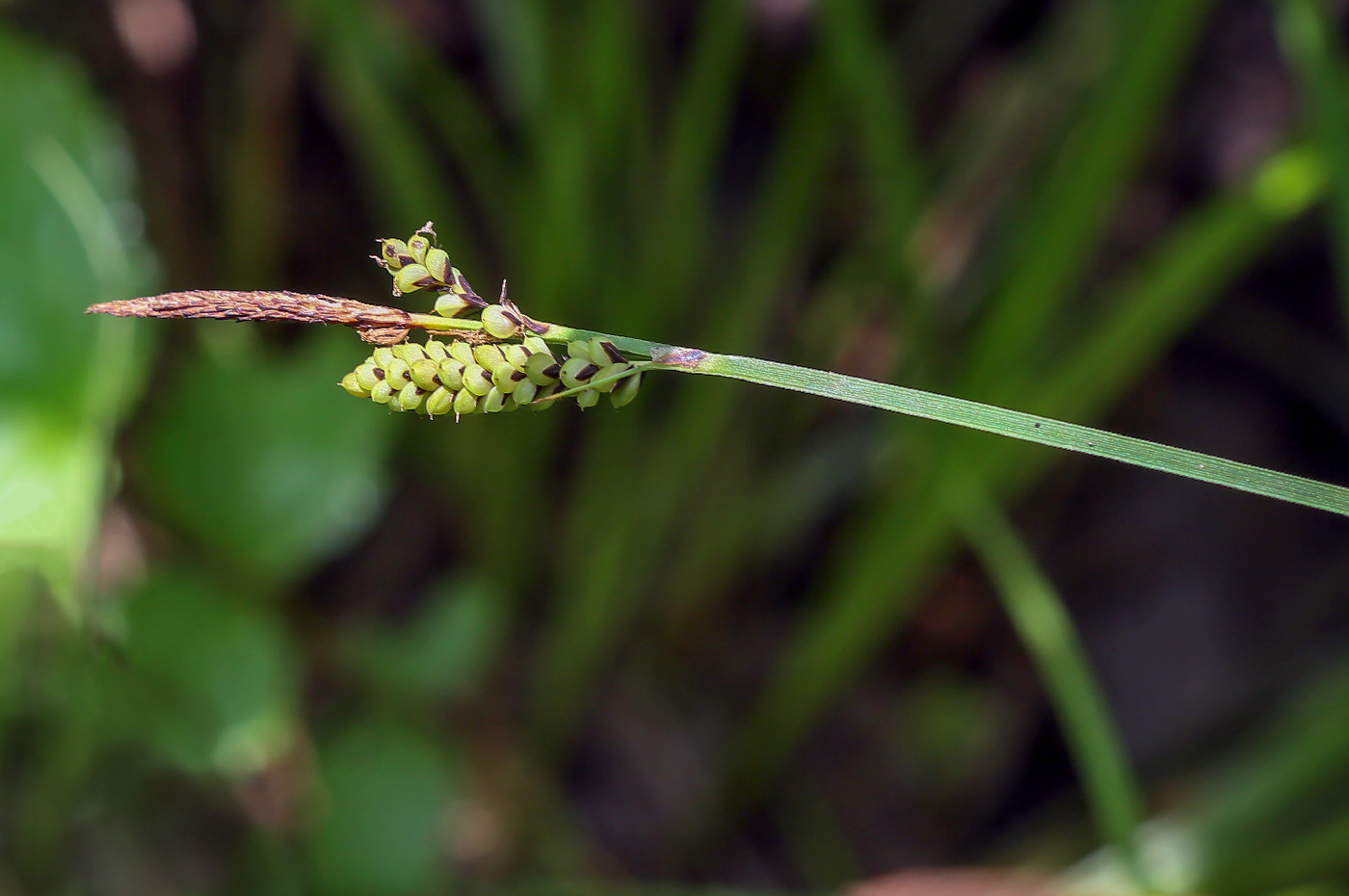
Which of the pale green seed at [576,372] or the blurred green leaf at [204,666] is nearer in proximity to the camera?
the pale green seed at [576,372]

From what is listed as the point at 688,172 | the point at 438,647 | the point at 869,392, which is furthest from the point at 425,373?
the point at 438,647

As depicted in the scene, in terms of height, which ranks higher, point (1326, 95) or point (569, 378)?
point (1326, 95)

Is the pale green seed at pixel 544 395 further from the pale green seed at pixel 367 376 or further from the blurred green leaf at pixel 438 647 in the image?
the blurred green leaf at pixel 438 647

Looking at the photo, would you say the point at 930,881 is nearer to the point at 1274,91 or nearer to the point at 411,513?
the point at 411,513

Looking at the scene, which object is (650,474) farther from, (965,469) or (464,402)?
(464,402)

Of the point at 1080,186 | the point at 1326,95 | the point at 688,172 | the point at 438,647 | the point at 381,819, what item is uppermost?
the point at 688,172

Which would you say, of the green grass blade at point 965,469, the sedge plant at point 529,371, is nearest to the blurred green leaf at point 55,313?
the sedge plant at point 529,371

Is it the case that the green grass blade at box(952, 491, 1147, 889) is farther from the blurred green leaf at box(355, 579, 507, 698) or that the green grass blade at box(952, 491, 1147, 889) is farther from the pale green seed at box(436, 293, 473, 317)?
the pale green seed at box(436, 293, 473, 317)
